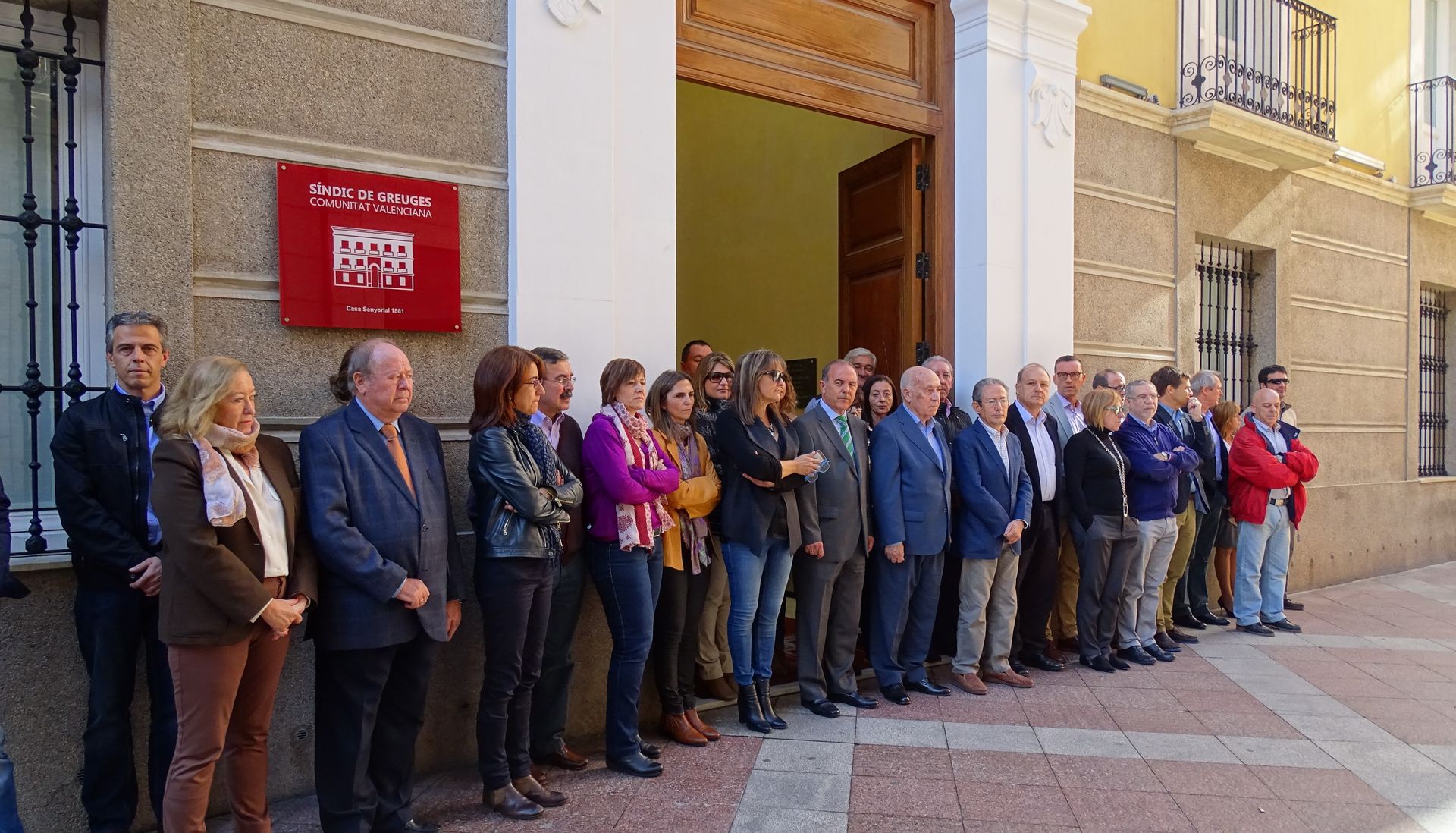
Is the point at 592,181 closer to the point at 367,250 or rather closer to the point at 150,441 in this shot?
the point at 367,250

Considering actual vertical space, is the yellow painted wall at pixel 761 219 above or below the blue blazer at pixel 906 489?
above

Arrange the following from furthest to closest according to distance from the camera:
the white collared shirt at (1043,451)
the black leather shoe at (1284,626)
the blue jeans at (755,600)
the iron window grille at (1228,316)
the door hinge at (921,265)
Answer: the iron window grille at (1228,316)
the black leather shoe at (1284,626)
the door hinge at (921,265)
the white collared shirt at (1043,451)
the blue jeans at (755,600)

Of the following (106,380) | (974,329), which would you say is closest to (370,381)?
(106,380)

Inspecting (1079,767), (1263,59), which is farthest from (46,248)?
(1263,59)

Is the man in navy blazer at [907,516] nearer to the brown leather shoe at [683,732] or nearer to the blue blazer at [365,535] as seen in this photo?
the brown leather shoe at [683,732]

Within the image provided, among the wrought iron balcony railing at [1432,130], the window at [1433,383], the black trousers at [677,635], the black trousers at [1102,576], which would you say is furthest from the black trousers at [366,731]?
the window at [1433,383]

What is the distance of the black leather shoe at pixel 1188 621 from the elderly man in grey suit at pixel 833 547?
3.41 m

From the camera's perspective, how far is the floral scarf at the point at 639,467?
161 inches

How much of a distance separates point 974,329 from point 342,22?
175 inches

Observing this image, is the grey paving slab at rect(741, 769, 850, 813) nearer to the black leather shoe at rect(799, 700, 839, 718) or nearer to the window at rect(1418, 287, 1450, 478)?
the black leather shoe at rect(799, 700, 839, 718)

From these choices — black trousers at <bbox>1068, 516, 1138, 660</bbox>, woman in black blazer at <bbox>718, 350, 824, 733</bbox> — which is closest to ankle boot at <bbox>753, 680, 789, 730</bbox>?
woman in black blazer at <bbox>718, 350, 824, 733</bbox>

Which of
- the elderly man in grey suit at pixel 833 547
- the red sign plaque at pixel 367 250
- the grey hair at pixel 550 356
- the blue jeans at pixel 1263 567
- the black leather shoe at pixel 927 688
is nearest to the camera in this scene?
the red sign plaque at pixel 367 250

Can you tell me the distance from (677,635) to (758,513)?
718mm

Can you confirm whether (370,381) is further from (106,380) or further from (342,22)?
(342,22)
